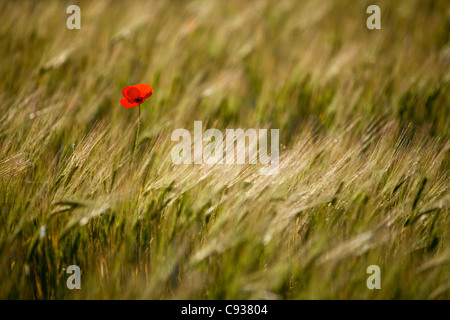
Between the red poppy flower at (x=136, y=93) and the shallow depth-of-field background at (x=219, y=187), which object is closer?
the shallow depth-of-field background at (x=219, y=187)

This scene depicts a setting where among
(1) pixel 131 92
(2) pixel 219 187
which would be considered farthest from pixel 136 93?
(2) pixel 219 187

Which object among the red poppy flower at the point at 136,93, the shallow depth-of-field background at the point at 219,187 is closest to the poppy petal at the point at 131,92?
the red poppy flower at the point at 136,93

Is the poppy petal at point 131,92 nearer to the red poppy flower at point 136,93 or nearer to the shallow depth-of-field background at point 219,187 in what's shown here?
the red poppy flower at point 136,93

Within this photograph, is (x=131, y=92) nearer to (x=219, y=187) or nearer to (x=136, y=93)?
(x=136, y=93)

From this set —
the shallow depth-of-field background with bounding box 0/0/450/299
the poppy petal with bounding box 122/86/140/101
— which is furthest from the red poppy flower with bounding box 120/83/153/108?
the shallow depth-of-field background with bounding box 0/0/450/299

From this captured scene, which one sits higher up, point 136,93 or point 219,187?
point 136,93

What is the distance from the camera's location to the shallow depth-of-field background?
85 centimetres

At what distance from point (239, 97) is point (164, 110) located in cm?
39

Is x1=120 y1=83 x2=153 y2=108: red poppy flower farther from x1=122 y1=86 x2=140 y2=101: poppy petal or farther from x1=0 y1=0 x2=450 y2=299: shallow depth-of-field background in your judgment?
x1=0 y1=0 x2=450 y2=299: shallow depth-of-field background

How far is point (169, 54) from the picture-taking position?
76.5 inches

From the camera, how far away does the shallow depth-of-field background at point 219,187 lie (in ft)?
A: 2.79

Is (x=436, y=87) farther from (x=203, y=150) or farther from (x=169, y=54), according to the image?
(x=169, y=54)

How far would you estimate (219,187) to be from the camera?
0.98 m
